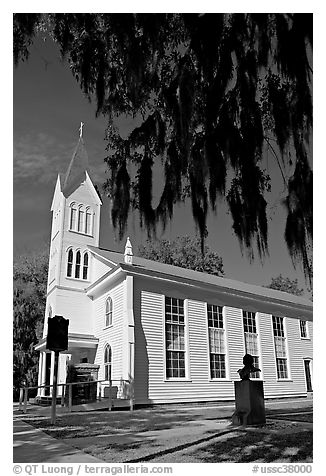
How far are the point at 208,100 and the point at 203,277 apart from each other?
679 centimetres

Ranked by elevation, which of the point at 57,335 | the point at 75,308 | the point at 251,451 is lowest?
the point at 251,451

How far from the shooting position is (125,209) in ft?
10.9

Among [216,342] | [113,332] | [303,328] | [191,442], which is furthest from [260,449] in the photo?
[303,328]

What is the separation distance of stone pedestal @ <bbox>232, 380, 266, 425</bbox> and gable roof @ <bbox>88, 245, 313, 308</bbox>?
174 inches

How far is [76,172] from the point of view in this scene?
8141 millimetres

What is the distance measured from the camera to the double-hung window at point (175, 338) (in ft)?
29.4

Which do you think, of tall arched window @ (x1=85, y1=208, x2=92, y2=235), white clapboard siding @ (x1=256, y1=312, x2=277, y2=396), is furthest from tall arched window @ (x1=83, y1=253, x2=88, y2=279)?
white clapboard siding @ (x1=256, y1=312, x2=277, y2=396)

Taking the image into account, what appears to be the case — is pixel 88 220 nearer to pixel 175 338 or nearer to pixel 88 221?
pixel 88 221

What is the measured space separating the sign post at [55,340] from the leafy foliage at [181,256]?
15.5 feet

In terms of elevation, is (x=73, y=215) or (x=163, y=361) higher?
(x=73, y=215)
